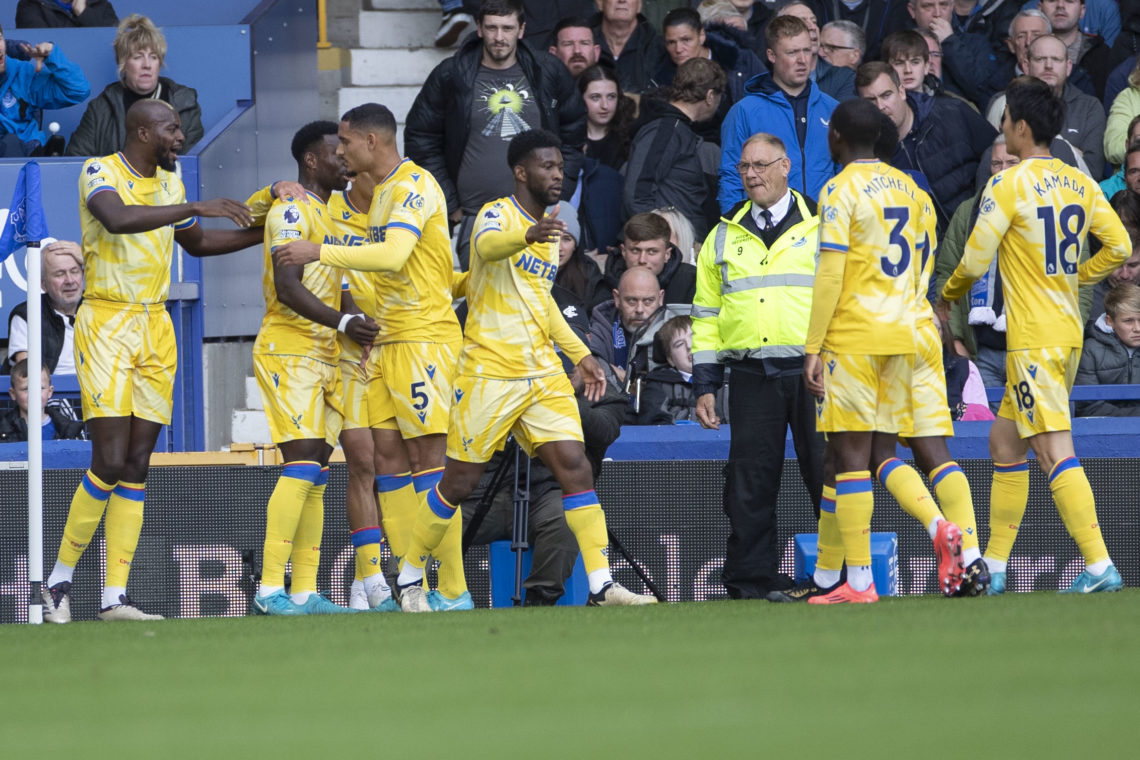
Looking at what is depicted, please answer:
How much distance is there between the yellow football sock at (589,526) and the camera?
25.4 feet

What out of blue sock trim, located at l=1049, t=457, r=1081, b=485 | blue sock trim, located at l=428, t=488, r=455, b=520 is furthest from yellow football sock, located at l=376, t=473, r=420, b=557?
blue sock trim, located at l=1049, t=457, r=1081, b=485

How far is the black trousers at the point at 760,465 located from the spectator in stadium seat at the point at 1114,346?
2670 millimetres

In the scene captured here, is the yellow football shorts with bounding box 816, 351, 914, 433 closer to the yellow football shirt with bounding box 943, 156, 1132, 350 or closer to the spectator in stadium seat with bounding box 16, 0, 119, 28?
the yellow football shirt with bounding box 943, 156, 1132, 350

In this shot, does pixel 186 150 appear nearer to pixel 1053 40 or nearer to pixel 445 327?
pixel 445 327

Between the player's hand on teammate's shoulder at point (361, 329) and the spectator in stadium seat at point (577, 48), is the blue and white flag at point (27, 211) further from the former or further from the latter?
the spectator in stadium seat at point (577, 48)

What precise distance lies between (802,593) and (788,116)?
403 cm

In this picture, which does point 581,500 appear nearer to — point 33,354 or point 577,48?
point 33,354

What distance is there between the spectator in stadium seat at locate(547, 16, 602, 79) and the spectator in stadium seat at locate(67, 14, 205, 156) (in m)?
2.77

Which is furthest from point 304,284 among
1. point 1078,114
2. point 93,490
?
point 1078,114

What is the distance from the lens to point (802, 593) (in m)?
8.39

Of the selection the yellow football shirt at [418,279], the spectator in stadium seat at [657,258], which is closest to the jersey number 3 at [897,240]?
the yellow football shirt at [418,279]

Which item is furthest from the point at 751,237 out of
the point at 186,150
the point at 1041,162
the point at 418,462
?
the point at 186,150

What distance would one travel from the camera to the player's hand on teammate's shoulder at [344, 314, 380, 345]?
798 cm

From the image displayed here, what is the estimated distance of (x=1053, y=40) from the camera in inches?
460
